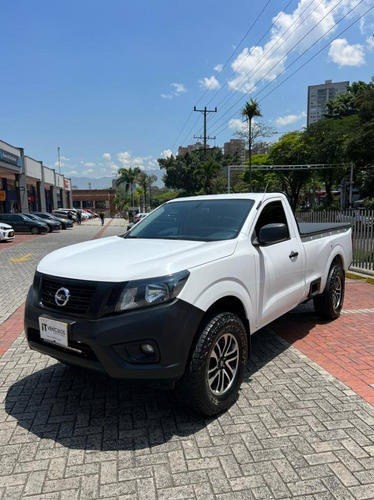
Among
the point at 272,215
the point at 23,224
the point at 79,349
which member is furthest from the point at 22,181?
the point at 79,349

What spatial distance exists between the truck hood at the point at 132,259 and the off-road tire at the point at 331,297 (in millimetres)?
2576

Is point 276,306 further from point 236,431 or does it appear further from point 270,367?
point 236,431

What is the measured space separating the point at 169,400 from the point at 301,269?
2180 mm

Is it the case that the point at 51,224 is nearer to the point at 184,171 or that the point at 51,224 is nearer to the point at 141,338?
the point at 141,338

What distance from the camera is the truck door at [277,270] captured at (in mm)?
3656

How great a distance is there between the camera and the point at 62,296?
2883mm

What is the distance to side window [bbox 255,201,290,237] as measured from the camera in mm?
4008

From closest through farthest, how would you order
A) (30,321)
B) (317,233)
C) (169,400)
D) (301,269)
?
1. (30,321)
2. (169,400)
3. (301,269)
4. (317,233)

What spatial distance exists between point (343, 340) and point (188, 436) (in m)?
2.84

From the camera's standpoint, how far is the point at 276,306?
392 centimetres

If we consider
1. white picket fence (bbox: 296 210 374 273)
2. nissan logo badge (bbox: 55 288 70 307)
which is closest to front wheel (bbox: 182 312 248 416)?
nissan logo badge (bbox: 55 288 70 307)

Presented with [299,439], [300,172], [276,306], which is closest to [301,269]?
[276,306]

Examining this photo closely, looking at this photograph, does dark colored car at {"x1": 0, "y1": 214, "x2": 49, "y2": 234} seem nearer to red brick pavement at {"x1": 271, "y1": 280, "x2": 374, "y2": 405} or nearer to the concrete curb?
the concrete curb

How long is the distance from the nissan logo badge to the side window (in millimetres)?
1965
